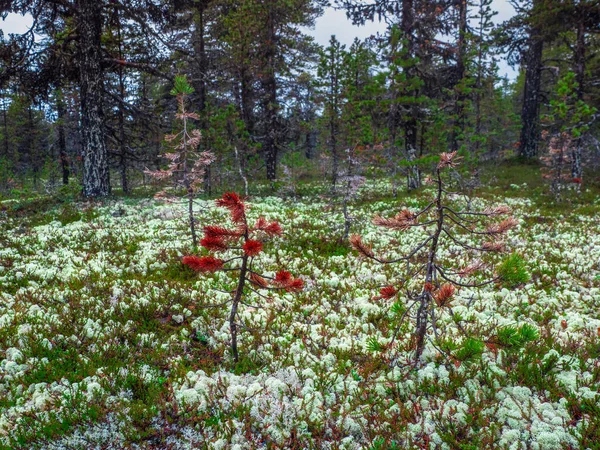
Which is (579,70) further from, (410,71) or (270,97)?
(270,97)

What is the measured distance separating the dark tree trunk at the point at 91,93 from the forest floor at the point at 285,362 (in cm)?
745

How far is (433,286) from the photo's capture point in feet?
13.2

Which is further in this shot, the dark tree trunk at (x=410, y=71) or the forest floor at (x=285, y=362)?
the dark tree trunk at (x=410, y=71)

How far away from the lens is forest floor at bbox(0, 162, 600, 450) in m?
3.58

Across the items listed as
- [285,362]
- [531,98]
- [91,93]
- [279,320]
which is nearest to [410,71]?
[531,98]

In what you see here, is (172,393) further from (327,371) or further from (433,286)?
(433,286)

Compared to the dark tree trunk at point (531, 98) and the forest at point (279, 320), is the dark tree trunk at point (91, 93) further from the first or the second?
the dark tree trunk at point (531, 98)

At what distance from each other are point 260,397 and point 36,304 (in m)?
4.79

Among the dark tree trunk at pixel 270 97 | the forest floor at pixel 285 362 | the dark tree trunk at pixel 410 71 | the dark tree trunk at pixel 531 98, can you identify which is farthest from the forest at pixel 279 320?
the dark tree trunk at pixel 531 98

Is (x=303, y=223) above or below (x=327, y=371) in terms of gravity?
above

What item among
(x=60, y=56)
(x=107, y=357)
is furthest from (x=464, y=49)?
(x=107, y=357)

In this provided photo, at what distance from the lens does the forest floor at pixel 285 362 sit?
3.58 metres

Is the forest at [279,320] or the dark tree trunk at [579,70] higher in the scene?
the dark tree trunk at [579,70]

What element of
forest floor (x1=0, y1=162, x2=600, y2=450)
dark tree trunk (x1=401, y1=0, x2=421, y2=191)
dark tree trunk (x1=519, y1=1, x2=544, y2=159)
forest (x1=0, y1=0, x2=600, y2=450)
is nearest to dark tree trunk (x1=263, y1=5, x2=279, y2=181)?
dark tree trunk (x1=401, y1=0, x2=421, y2=191)
